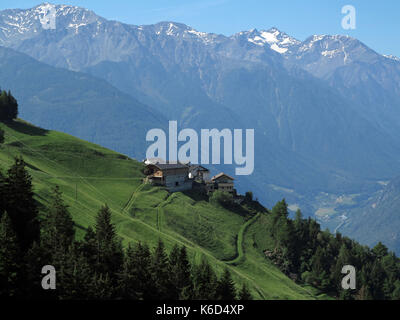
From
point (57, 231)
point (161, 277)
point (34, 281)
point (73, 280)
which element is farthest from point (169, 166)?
point (73, 280)

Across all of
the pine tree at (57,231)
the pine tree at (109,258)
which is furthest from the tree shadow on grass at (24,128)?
the pine tree at (109,258)

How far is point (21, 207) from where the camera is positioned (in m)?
63.0

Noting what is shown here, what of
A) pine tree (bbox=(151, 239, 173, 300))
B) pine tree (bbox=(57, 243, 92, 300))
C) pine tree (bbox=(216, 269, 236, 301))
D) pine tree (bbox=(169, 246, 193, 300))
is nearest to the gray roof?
pine tree (bbox=(169, 246, 193, 300))

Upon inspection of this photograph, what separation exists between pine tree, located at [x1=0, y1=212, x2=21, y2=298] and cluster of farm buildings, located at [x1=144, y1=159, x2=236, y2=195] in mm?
91153

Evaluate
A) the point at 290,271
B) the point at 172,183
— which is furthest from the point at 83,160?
the point at 290,271

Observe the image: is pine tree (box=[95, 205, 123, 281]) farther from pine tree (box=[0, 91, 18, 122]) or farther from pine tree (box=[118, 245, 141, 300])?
pine tree (box=[0, 91, 18, 122])

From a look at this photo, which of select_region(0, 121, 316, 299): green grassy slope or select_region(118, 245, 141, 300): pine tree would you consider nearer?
select_region(118, 245, 141, 300): pine tree

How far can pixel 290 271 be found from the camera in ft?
434

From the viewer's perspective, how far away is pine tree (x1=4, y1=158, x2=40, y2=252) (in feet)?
203

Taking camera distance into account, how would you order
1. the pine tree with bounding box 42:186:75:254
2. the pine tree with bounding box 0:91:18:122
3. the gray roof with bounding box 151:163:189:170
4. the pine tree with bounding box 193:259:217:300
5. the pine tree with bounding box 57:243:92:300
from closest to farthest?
the pine tree with bounding box 57:243:92:300 < the pine tree with bounding box 42:186:75:254 < the pine tree with bounding box 193:259:217:300 < the gray roof with bounding box 151:163:189:170 < the pine tree with bounding box 0:91:18:122

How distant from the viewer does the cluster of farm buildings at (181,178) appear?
5655 inches

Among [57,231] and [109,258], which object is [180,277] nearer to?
[109,258]
